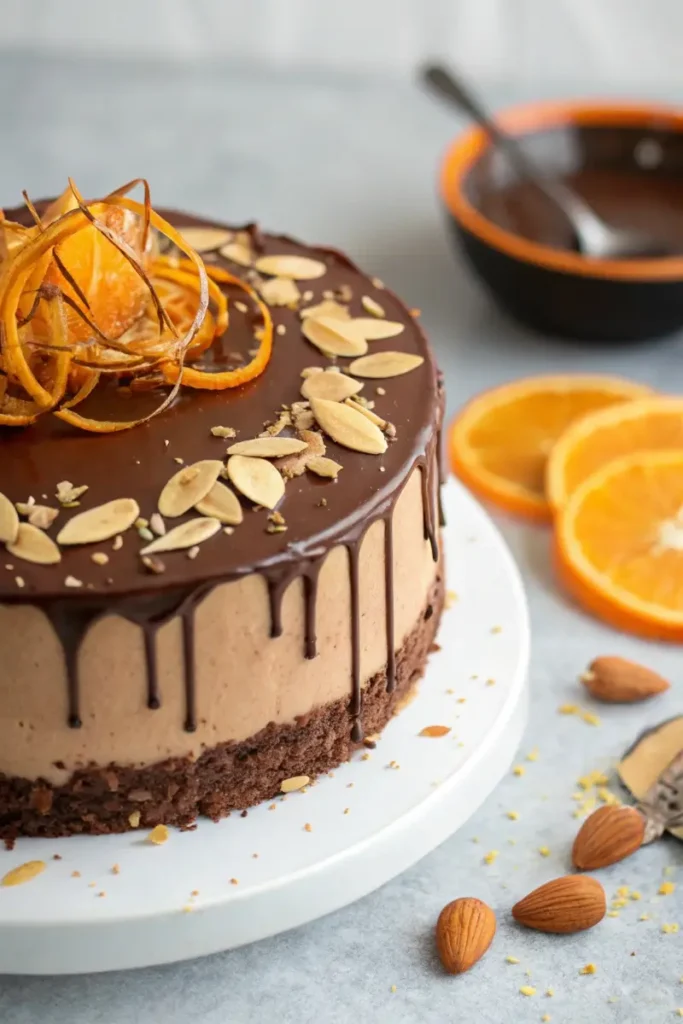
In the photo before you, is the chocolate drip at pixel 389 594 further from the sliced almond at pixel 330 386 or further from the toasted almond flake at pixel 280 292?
the toasted almond flake at pixel 280 292

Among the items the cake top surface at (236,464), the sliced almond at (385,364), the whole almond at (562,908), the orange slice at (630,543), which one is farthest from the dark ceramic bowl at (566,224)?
the whole almond at (562,908)

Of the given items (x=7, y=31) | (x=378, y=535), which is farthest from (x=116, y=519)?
(x=7, y=31)

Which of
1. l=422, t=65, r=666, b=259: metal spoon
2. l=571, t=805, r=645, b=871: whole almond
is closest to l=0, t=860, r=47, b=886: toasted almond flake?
l=571, t=805, r=645, b=871: whole almond

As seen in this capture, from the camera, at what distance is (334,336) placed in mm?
2391

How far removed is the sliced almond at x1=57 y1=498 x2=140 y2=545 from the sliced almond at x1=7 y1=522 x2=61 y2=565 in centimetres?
2

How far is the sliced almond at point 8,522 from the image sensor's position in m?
1.94

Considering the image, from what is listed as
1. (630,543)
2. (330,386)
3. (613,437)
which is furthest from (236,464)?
(613,437)

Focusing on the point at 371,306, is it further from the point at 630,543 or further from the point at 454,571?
the point at 630,543

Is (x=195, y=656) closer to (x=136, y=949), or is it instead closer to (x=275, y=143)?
(x=136, y=949)

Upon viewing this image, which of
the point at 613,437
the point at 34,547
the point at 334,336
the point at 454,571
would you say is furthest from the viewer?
the point at 613,437

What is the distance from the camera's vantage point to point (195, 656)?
1.97 m

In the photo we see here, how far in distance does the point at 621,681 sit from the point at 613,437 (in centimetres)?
74

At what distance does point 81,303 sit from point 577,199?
200cm

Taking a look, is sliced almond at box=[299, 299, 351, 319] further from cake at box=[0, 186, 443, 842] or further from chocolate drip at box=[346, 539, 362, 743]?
chocolate drip at box=[346, 539, 362, 743]
